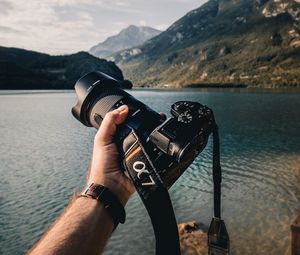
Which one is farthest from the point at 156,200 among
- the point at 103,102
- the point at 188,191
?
the point at 188,191

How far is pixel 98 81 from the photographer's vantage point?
2.61m

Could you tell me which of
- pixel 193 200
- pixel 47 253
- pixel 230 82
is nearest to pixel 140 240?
pixel 193 200

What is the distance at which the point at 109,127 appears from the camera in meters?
2.06

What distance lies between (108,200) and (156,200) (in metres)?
0.28

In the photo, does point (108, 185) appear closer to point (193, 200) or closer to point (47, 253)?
point (47, 253)

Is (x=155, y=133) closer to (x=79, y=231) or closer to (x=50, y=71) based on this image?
(x=79, y=231)

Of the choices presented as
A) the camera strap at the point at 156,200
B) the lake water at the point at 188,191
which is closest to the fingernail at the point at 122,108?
the camera strap at the point at 156,200

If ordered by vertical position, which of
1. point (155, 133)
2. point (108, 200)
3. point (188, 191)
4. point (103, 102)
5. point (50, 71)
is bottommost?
point (50, 71)

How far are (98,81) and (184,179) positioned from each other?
13.8 meters

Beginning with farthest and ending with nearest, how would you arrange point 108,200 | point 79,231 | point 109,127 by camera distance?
point 109,127, point 108,200, point 79,231

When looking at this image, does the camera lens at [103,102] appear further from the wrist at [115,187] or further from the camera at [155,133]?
the wrist at [115,187]

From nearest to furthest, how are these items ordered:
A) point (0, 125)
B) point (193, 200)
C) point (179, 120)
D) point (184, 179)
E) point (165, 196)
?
point (165, 196), point (179, 120), point (193, 200), point (184, 179), point (0, 125)

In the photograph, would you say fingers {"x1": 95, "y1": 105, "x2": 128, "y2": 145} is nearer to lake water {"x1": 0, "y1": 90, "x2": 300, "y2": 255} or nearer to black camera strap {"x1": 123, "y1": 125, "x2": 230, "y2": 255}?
black camera strap {"x1": 123, "y1": 125, "x2": 230, "y2": 255}

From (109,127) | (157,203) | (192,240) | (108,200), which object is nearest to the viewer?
(108,200)
